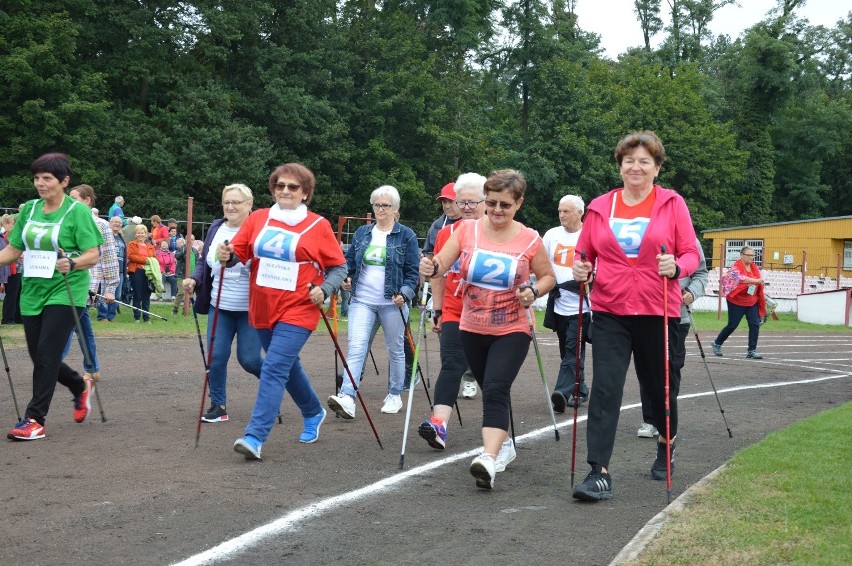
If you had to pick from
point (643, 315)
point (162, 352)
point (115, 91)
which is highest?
point (115, 91)

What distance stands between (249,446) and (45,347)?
78.4 inches

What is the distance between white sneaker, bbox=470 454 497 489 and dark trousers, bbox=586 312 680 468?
1.91 feet

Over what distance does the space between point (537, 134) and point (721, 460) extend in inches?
2052

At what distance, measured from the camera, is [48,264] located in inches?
324

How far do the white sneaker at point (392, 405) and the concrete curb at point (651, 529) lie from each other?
3894mm

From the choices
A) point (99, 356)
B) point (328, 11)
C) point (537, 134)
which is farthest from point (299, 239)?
point (537, 134)

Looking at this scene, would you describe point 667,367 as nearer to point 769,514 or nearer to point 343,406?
point 769,514

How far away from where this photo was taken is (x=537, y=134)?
2327 inches

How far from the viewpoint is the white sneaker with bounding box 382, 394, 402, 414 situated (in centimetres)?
1015

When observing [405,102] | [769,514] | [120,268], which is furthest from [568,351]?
[405,102]

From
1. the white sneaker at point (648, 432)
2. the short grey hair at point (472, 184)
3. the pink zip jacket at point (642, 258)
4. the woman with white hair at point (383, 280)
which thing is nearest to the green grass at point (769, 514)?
the white sneaker at point (648, 432)

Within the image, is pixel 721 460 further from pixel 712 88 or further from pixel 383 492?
pixel 712 88

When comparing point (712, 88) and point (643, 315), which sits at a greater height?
point (712, 88)

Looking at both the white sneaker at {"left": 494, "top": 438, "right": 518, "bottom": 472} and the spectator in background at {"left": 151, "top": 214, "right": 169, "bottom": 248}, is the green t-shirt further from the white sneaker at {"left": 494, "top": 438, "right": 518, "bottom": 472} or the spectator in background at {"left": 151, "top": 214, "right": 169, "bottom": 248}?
the spectator in background at {"left": 151, "top": 214, "right": 169, "bottom": 248}
